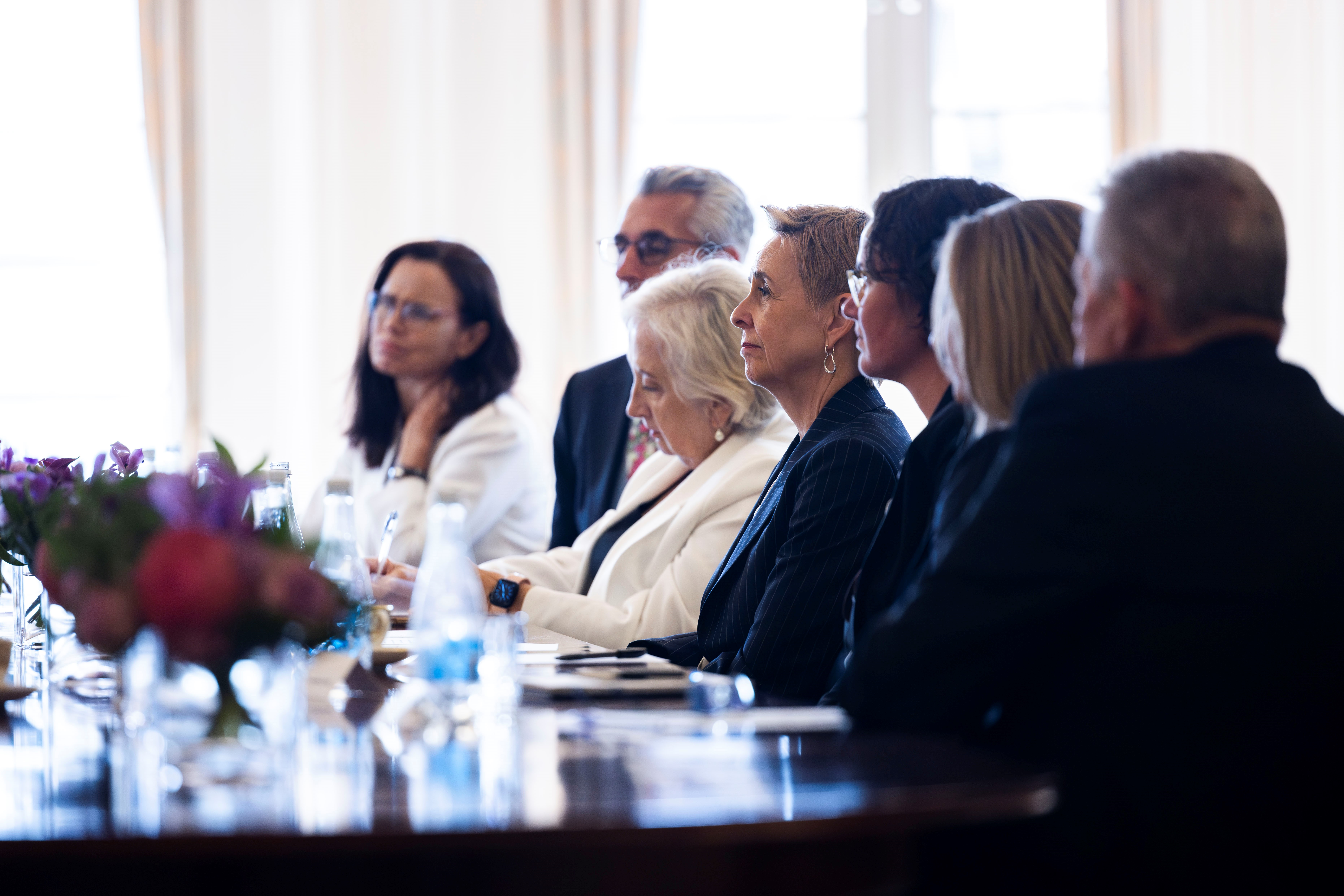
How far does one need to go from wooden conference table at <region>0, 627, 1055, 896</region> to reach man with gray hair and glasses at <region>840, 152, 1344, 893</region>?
93 millimetres

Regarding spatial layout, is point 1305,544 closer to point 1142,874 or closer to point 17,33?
point 1142,874

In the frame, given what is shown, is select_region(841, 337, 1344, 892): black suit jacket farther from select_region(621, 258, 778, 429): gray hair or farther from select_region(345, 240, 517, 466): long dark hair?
select_region(345, 240, 517, 466): long dark hair

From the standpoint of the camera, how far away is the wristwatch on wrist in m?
2.65

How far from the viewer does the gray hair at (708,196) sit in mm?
3639

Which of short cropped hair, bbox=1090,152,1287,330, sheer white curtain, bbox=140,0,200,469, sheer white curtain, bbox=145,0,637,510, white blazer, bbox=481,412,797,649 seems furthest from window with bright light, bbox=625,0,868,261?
short cropped hair, bbox=1090,152,1287,330

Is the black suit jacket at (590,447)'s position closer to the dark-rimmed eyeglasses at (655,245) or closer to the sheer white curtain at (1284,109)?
the dark-rimmed eyeglasses at (655,245)

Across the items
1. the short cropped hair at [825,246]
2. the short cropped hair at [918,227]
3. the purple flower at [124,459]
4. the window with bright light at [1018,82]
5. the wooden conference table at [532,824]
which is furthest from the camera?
the window with bright light at [1018,82]

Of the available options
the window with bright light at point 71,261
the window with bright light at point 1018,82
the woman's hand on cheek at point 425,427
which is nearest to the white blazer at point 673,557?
the woman's hand on cheek at point 425,427

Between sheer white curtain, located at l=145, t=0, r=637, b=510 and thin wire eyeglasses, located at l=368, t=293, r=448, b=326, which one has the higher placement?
sheer white curtain, located at l=145, t=0, r=637, b=510

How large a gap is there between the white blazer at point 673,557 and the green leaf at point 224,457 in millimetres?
1033

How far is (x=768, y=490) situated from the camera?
241cm

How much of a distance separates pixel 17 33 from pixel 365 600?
17.0 ft

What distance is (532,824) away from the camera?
0.98 m

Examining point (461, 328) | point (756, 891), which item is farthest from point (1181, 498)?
point (461, 328)
